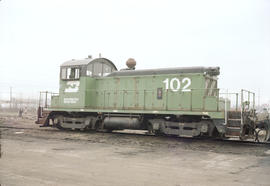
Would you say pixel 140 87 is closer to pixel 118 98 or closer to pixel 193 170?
pixel 118 98

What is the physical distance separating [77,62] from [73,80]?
1.00 m

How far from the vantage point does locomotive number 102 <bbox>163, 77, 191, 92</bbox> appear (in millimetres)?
13133

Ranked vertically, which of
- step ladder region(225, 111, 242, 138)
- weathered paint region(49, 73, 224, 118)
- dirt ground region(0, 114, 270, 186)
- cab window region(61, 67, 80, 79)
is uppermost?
cab window region(61, 67, 80, 79)

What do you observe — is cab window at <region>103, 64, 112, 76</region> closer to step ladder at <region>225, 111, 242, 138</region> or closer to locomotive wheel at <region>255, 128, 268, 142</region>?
step ladder at <region>225, 111, 242, 138</region>

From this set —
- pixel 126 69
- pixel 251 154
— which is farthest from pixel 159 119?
pixel 251 154

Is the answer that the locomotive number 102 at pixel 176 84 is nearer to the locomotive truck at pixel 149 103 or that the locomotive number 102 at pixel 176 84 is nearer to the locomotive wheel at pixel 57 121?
the locomotive truck at pixel 149 103

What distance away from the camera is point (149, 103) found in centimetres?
1409

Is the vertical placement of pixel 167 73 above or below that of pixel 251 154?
above

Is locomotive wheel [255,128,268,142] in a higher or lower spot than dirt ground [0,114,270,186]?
higher

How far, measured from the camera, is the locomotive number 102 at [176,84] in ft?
43.1

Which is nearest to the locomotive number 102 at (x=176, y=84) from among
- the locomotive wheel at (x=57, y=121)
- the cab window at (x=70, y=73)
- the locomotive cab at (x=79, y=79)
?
the locomotive cab at (x=79, y=79)

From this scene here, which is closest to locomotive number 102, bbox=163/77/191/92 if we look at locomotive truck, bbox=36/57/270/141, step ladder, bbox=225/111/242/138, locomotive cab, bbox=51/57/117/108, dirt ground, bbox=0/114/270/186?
locomotive truck, bbox=36/57/270/141

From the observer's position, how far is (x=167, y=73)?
45.1 feet

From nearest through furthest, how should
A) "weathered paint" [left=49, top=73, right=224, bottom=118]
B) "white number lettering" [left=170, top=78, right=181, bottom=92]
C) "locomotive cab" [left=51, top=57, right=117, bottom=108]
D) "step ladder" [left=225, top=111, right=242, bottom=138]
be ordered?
"step ladder" [left=225, top=111, right=242, bottom=138], "weathered paint" [left=49, top=73, right=224, bottom=118], "white number lettering" [left=170, top=78, right=181, bottom=92], "locomotive cab" [left=51, top=57, right=117, bottom=108]
